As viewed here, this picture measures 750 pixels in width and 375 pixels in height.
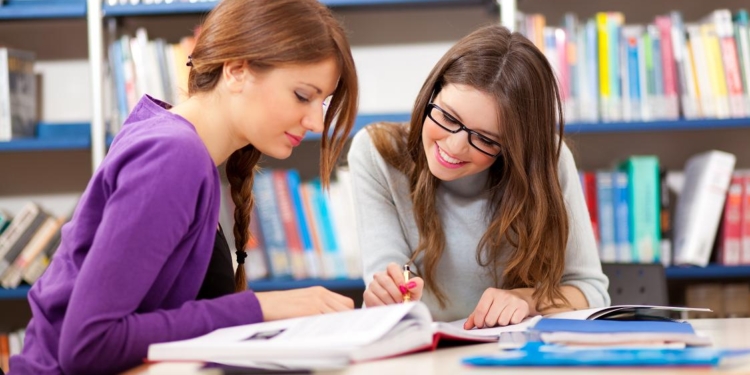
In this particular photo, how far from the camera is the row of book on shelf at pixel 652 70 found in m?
2.53

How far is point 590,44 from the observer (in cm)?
255

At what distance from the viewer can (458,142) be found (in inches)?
61.5

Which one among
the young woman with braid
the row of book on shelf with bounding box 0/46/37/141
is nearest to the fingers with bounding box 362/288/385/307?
the young woman with braid

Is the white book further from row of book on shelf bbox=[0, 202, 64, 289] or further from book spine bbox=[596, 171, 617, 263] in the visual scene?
row of book on shelf bbox=[0, 202, 64, 289]

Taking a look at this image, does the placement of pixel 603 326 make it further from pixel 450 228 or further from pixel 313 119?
pixel 450 228

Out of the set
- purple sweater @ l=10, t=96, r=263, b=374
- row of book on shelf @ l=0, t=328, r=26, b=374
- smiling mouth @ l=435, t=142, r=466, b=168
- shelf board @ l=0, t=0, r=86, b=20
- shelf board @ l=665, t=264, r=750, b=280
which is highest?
shelf board @ l=0, t=0, r=86, b=20

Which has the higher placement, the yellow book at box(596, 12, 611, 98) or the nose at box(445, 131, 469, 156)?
the yellow book at box(596, 12, 611, 98)

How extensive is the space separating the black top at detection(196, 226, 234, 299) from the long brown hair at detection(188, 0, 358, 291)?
0.24m

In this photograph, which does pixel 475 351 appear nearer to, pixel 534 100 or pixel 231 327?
pixel 231 327

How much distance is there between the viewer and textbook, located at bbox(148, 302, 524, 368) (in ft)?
2.92

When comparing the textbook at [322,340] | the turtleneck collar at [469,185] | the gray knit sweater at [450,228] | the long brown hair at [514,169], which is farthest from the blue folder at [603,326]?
the turtleneck collar at [469,185]

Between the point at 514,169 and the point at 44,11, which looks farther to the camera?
the point at 44,11

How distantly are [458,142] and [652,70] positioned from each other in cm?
120

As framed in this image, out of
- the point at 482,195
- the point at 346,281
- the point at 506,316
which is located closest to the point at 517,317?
the point at 506,316
